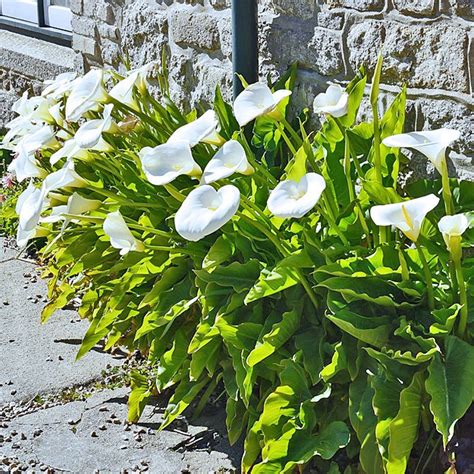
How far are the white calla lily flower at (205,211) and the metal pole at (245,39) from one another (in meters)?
1.15

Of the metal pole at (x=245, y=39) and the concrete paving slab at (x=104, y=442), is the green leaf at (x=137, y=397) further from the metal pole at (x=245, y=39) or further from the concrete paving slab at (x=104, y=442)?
the metal pole at (x=245, y=39)

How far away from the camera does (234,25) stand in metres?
3.55

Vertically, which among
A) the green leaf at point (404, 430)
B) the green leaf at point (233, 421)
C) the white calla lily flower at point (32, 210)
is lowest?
the green leaf at point (233, 421)

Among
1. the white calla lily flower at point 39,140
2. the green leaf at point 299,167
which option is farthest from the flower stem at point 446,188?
the white calla lily flower at point 39,140

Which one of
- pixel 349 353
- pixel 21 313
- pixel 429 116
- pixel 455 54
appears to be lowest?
pixel 21 313

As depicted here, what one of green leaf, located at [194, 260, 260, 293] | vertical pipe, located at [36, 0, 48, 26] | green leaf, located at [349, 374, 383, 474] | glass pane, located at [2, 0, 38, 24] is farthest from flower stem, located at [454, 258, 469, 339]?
glass pane, located at [2, 0, 38, 24]

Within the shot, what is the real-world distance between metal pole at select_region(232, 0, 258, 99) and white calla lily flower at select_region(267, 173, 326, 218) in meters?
1.14

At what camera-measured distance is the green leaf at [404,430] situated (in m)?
2.38

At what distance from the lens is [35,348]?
3.85 metres

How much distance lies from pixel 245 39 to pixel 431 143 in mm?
1341

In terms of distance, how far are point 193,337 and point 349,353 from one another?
563 mm

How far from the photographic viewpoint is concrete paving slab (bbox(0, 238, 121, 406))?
355cm

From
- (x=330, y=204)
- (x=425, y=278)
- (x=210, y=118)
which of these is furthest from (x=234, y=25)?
(x=425, y=278)

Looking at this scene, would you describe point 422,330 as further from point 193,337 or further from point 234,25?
point 234,25
